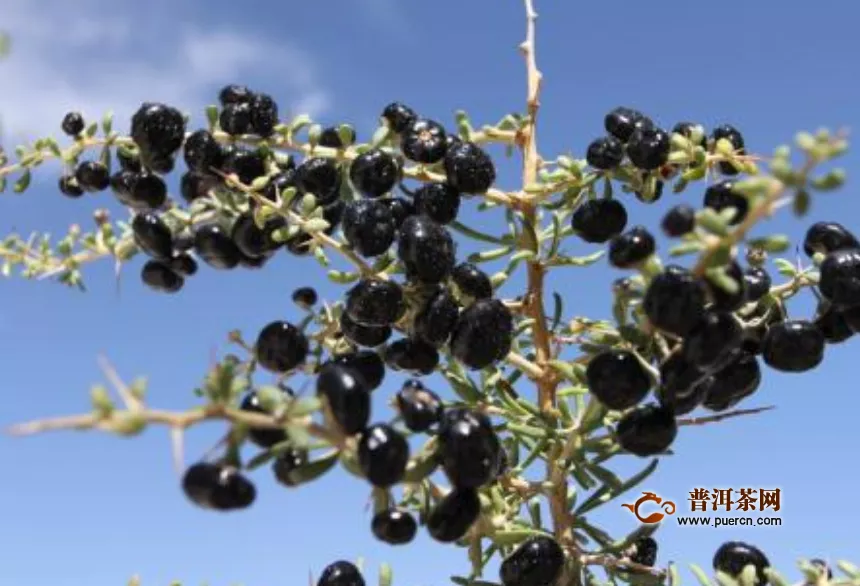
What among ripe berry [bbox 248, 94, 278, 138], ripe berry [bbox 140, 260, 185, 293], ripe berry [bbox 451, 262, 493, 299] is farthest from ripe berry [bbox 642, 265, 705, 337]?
ripe berry [bbox 140, 260, 185, 293]

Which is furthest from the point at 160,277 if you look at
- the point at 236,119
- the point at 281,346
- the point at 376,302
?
the point at 376,302

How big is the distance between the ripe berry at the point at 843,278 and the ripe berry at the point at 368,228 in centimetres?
115

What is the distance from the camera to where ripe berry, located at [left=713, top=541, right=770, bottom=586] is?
3527 millimetres

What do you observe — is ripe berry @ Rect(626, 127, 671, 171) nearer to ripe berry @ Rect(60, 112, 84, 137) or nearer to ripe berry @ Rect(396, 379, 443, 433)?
ripe berry @ Rect(396, 379, 443, 433)

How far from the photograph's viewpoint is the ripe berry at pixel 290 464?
8.06 ft

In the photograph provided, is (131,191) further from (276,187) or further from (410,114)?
(410,114)

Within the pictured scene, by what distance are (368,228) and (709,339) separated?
3.85 feet

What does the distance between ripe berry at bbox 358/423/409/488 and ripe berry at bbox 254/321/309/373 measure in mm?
864

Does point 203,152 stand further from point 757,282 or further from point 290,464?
point 757,282

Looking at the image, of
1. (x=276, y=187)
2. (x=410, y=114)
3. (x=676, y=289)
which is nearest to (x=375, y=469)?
(x=676, y=289)

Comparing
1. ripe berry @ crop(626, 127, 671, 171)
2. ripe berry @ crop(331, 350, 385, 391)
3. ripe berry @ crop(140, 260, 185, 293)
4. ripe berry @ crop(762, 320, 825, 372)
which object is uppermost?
ripe berry @ crop(626, 127, 671, 171)

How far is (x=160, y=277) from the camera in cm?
374

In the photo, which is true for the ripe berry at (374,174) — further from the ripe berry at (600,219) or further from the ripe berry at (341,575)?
the ripe berry at (341,575)

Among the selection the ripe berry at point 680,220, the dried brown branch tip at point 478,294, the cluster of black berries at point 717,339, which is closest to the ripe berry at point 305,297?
the dried brown branch tip at point 478,294
